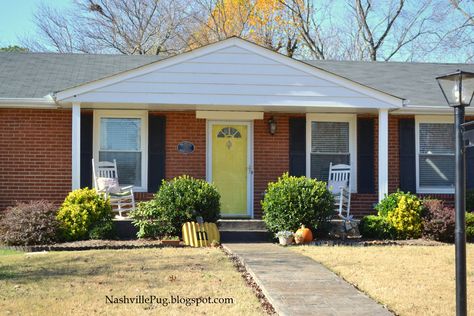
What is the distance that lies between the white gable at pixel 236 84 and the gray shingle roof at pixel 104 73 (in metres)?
1.93

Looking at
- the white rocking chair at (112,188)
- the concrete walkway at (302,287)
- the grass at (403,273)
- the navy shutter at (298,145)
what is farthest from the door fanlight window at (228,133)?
the concrete walkway at (302,287)

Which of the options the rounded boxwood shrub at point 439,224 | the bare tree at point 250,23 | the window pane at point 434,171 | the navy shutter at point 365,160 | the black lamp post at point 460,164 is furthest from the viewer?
the bare tree at point 250,23

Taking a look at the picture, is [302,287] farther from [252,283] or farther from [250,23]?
[250,23]

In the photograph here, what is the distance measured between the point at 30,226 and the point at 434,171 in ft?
27.1

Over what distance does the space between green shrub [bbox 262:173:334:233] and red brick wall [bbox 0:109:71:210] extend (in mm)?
4340

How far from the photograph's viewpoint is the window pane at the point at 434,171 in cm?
1337

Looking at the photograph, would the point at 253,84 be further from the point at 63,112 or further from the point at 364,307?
the point at 364,307

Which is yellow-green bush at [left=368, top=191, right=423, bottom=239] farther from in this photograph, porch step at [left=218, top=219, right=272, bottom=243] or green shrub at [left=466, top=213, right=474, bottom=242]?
porch step at [left=218, top=219, right=272, bottom=243]

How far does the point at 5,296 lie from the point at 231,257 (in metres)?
3.46

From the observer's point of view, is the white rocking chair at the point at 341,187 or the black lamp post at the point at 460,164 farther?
the white rocking chair at the point at 341,187

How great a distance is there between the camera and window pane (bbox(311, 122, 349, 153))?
43.4 ft

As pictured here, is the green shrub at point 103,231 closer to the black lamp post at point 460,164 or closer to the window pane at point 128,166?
the window pane at point 128,166

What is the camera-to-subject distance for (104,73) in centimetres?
1401

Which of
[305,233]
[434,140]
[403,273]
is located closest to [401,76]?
[434,140]
